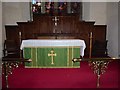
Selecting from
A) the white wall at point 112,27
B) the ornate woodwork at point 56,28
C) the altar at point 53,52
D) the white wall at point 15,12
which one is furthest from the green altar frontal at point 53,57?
the white wall at point 112,27

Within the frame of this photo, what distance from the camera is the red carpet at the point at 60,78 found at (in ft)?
16.1

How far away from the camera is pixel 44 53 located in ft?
21.7

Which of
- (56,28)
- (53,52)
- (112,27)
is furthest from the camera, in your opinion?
(112,27)

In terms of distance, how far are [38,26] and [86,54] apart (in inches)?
78.7

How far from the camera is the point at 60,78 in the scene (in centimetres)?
545

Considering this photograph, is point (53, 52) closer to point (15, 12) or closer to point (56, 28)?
point (56, 28)

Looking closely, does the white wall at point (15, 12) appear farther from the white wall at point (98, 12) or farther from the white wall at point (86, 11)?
the white wall at point (98, 12)

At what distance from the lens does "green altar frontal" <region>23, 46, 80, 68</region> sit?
659 cm

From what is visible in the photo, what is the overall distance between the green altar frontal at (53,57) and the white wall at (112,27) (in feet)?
9.83

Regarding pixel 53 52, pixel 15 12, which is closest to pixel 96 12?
pixel 15 12

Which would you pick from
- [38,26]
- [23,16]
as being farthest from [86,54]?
[23,16]

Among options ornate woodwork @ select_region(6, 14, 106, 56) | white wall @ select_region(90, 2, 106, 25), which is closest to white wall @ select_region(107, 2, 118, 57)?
white wall @ select_region(90, 2, 106, 25)

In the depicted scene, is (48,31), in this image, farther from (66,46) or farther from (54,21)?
(66,46)

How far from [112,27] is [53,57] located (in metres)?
3.52
